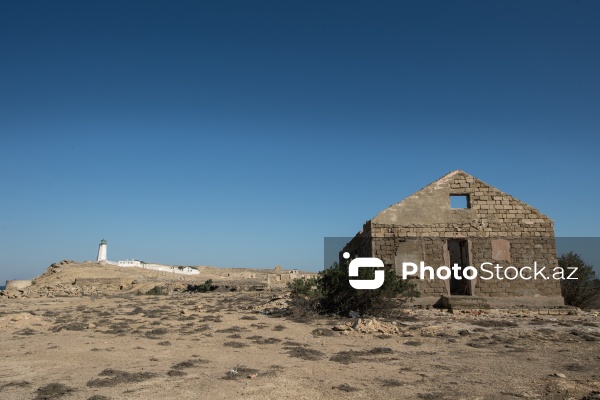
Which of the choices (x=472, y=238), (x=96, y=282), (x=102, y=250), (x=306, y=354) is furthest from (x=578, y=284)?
(x=102, y=250)

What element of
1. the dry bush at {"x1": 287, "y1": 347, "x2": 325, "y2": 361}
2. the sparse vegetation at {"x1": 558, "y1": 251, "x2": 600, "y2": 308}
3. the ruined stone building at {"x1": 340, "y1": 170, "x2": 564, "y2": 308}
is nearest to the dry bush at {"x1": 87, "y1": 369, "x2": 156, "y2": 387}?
the dry bush at {"x1": 287, "y1": 347, "x2": 325, "y2": 361}

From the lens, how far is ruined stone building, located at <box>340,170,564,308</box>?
53.1ft

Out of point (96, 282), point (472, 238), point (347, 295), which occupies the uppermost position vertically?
point (472, 238)

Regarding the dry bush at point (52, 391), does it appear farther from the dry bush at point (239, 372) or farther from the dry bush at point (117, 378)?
the dry bush at point (239, 372)

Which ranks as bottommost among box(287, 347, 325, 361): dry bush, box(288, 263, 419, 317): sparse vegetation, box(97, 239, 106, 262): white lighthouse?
box(287, 347, 325, 361): dry bush

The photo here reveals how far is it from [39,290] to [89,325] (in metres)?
24.8

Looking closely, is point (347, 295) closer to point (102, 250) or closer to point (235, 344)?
point (235, 344)

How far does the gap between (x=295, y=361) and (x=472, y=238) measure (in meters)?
12.1

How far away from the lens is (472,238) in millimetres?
16703

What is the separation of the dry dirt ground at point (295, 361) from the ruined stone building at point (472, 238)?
4.21 meters

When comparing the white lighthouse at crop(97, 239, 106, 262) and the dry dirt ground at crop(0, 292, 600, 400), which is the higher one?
the white lighthouse at crop(97, 239, 106, 262)

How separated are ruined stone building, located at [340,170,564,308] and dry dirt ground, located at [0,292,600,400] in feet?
13.8

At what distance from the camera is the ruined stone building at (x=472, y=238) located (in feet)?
53.1

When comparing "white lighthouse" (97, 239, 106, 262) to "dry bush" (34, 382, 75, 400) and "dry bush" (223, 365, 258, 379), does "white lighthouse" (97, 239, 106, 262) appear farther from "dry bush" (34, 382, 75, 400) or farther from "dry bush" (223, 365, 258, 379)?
"dry bush" (223, 365, 258, 379)
